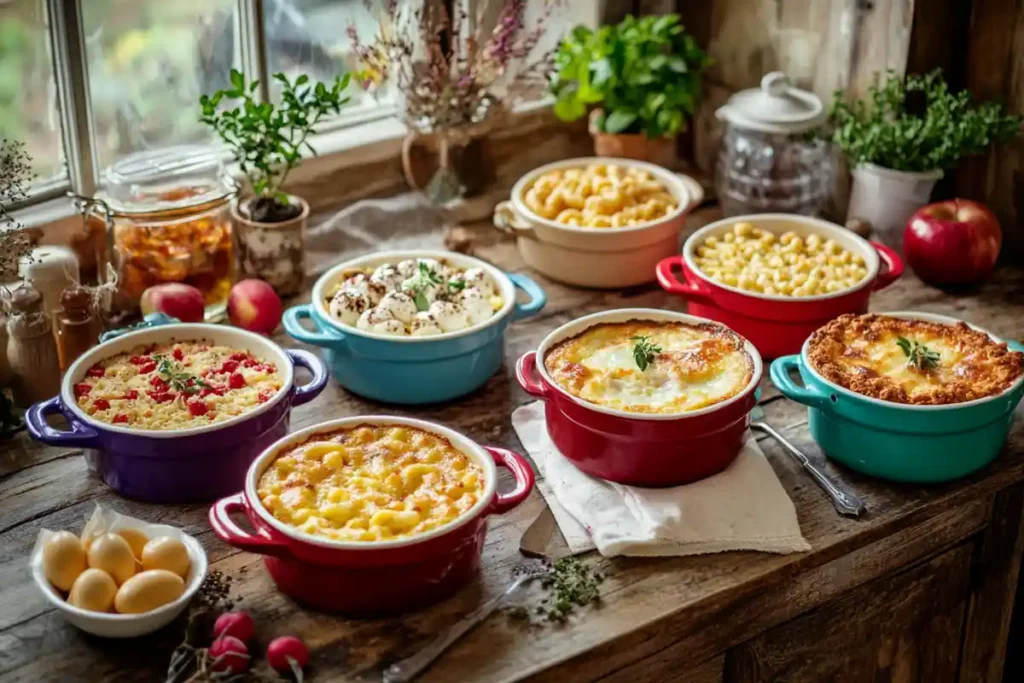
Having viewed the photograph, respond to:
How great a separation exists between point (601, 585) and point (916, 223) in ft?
3.25

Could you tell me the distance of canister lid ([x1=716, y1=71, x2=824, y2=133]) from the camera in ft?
7.28

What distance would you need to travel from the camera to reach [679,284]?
198 centimetres

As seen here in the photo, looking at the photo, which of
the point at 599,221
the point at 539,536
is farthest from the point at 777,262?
the point at 539,536

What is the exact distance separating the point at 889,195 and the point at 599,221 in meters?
0.53

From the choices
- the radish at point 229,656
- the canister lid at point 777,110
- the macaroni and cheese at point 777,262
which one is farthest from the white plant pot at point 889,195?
the radish at point 229,656

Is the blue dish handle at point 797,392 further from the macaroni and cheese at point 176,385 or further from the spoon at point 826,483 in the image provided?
the macaroni and cheese at point 176,385

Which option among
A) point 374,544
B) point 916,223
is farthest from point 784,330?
point 374,544

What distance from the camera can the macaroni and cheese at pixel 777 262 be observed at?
6.33 ft

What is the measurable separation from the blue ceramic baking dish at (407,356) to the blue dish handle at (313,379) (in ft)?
0.11

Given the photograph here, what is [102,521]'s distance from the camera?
4.65 ft

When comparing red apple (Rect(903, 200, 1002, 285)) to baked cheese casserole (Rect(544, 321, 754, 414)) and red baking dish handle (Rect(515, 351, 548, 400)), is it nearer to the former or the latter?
baked cheese casserole (Rect(544, 321, 754, 414))

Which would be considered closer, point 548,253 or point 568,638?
point 568,638

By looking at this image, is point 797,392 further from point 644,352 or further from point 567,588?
point 567,588

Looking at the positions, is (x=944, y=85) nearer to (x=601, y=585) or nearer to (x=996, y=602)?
(x=996, y=602)
